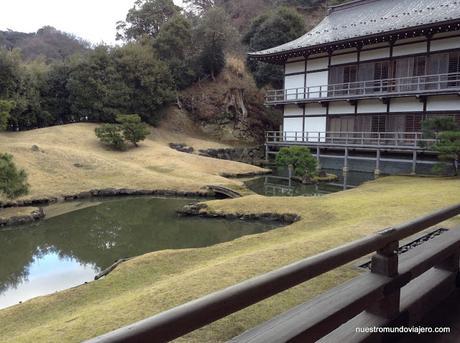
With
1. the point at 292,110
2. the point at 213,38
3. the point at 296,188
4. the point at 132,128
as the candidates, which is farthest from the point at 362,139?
the point at 213,38

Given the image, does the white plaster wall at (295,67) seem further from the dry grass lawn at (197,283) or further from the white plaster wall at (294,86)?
the dry grass lawn at (197,283)

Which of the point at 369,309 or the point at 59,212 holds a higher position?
the point at 369,309

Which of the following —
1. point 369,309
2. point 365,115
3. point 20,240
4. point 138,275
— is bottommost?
point 20,240

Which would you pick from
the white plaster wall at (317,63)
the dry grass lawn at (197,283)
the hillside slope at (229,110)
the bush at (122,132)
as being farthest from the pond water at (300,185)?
the hillside slope at (229,110)

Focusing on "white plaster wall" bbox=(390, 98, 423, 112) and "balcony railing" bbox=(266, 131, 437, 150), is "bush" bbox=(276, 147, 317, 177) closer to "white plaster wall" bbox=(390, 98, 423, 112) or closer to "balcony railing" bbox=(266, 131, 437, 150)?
"balcony railing" bbox=(266, 131, 437, 150)

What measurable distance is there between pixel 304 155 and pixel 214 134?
50.6 feet

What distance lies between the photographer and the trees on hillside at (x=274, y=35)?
36656 mm

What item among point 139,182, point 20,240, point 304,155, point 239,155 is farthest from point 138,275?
point 239,155

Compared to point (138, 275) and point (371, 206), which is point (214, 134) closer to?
point (371, 206)

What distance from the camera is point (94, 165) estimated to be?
22484 millimetres

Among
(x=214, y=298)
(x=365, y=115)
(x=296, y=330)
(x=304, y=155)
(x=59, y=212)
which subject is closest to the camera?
(x=214, y=298)

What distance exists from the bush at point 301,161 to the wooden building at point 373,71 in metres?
4.27

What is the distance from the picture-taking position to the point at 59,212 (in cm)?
1592

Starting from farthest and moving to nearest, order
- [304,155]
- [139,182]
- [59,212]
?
[304,155]
[139,182]
[59,212]
